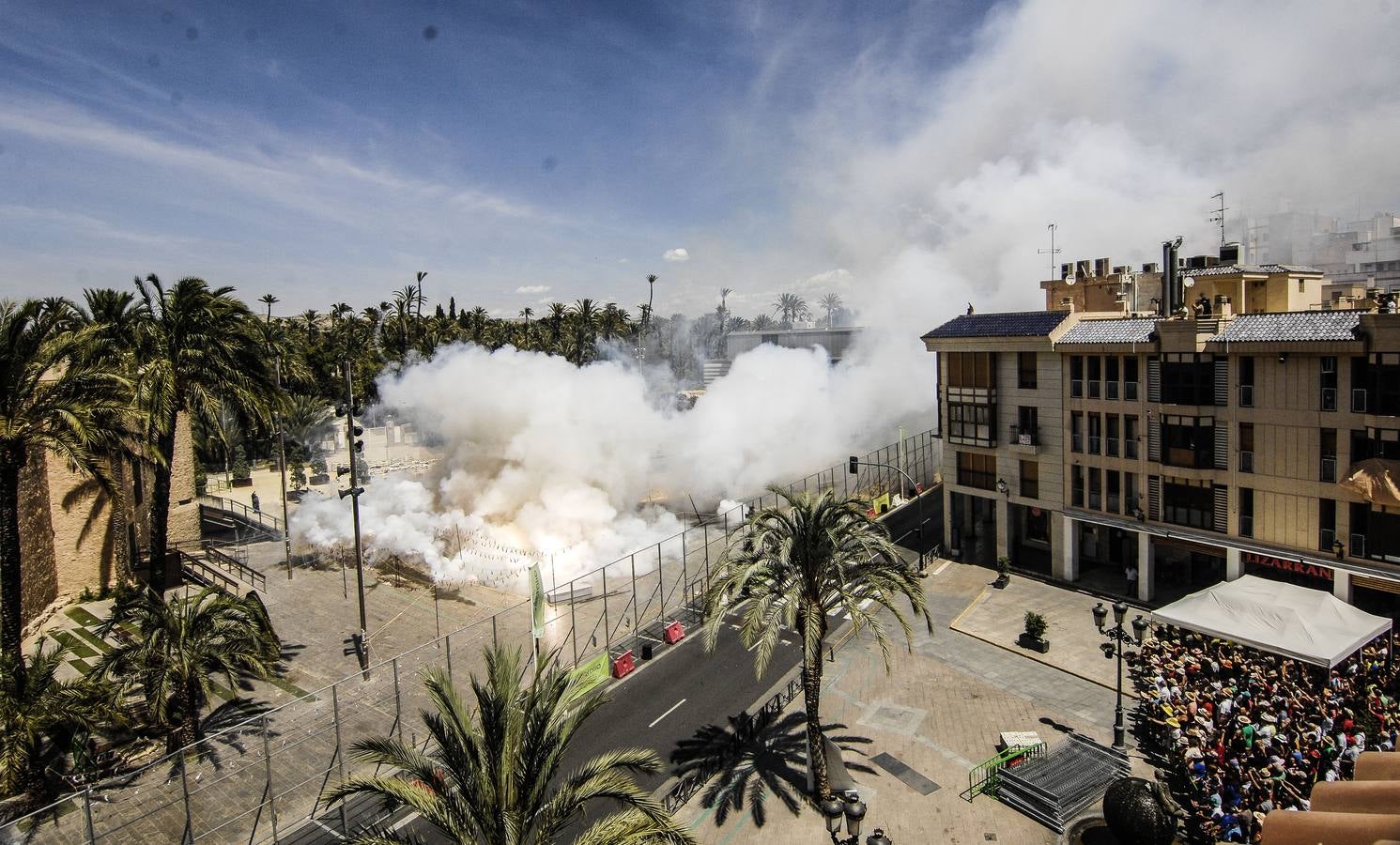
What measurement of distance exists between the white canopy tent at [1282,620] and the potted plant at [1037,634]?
3.45 meters

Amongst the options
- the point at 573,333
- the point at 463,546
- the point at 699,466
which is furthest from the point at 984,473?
the point at 573,333

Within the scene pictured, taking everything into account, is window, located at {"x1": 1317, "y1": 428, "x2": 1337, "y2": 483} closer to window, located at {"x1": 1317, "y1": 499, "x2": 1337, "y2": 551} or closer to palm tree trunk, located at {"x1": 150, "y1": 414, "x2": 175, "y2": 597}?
window, located at {"x1": 1317, "y1": 499, "x2": 1337, "y2": 551}

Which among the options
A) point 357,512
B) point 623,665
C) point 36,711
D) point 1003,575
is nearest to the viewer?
point 36,711

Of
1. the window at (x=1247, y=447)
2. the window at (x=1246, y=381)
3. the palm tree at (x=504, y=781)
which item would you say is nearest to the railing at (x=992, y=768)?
the palm tree at (x=504, y=781)

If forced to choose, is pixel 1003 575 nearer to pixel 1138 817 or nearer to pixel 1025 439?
pixel 1025 439

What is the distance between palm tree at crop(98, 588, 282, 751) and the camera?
1762 centimetres

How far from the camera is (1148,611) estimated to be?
28078 mm

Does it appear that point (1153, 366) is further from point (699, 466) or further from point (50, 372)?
point (50, 372)

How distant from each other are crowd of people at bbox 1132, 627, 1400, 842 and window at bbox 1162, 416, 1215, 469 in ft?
22.0

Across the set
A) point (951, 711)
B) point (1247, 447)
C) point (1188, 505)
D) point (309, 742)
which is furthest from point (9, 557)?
point (1247, 447)

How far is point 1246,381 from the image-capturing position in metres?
25.9

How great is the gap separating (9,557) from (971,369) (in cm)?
3210

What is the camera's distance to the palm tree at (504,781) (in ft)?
34.9

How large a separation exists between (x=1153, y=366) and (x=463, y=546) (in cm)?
2922
